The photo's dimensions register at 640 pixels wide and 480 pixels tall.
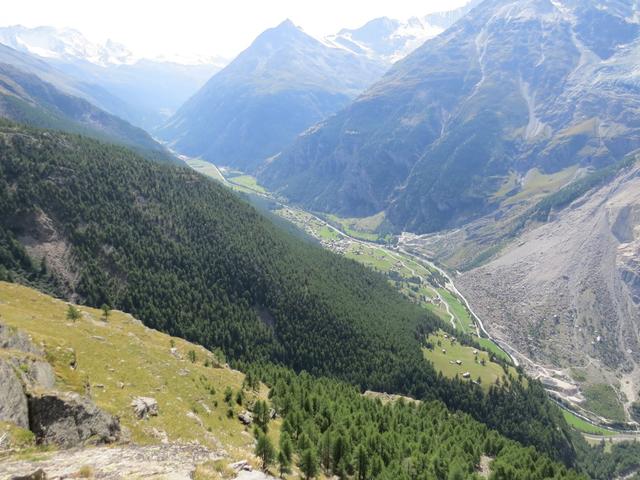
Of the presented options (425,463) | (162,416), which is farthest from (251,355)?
(162,416)

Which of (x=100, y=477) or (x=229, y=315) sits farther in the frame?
(x=229, y=315)

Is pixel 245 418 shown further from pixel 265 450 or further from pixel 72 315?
pixel 72 315

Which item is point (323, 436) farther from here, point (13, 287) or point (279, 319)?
point (279, 319)

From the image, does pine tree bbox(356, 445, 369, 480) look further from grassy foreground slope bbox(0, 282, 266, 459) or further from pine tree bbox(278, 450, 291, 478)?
grassy foreground slope bbox(0, 282, 266, 459)

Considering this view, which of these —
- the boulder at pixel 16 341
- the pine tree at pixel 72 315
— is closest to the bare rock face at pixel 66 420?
the boulder at pixel 16 341

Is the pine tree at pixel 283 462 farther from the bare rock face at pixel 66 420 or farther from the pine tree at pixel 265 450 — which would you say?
the bare rock face at pixel 66 420

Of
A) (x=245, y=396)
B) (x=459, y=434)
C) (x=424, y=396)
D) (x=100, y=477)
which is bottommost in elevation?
(x=424, y=396)

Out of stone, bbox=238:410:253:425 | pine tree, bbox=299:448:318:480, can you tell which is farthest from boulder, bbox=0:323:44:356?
pine tree, bbox=299:448:318:480
